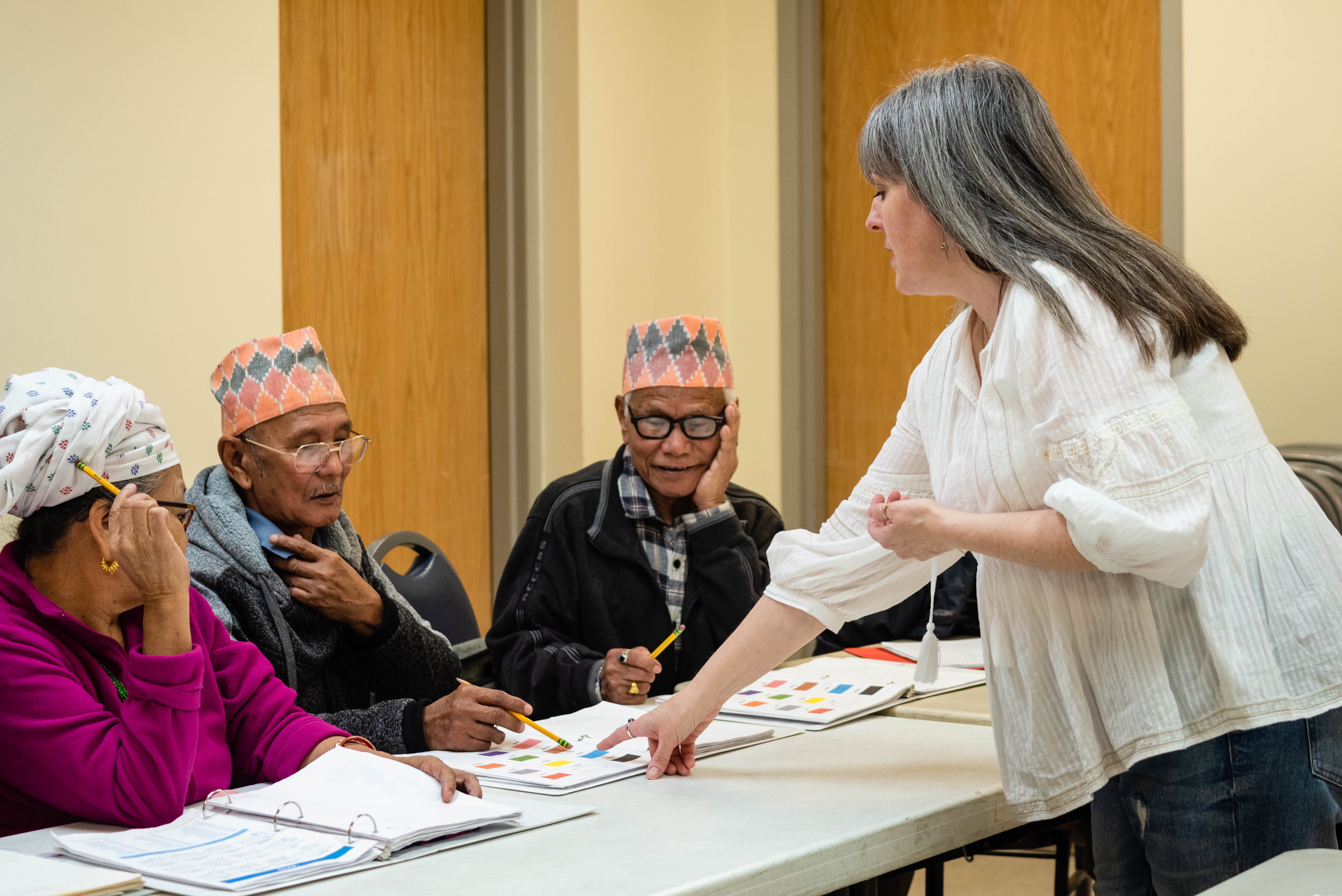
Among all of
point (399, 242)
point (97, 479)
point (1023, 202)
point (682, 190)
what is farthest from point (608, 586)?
point (682, 190)

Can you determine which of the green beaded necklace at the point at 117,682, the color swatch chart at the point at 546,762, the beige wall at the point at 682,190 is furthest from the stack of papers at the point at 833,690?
the beige wall at the point at 682,190

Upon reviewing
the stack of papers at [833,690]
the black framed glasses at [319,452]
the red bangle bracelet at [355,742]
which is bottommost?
the stack of papers at [833,690]

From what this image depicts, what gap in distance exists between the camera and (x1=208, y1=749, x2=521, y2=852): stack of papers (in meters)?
1.35

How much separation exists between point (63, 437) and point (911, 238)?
105 cm

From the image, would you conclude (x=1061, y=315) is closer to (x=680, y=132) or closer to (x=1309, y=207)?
(x=1309, y=207)

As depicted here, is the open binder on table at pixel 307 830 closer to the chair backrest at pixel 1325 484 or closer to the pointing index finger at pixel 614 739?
the pointing index finger at pixel 614 739

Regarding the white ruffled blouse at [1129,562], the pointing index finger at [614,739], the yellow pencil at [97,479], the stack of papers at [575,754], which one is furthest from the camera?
the pointing index finger at [614,739]

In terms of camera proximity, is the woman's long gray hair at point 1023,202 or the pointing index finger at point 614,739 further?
the pointing index finger at point 614,739

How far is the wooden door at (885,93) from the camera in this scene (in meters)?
3.91

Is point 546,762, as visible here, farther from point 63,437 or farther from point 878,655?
point 878,655

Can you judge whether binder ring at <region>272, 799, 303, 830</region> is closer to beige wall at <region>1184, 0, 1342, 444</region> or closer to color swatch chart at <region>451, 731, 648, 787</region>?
color swatch chart at <region>451, 731, 648, 787</region>

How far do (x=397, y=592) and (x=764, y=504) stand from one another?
92 centimetres

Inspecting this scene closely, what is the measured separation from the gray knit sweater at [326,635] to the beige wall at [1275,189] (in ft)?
8.61

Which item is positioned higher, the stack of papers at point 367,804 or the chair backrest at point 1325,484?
the chair backrest at point 1325,484
